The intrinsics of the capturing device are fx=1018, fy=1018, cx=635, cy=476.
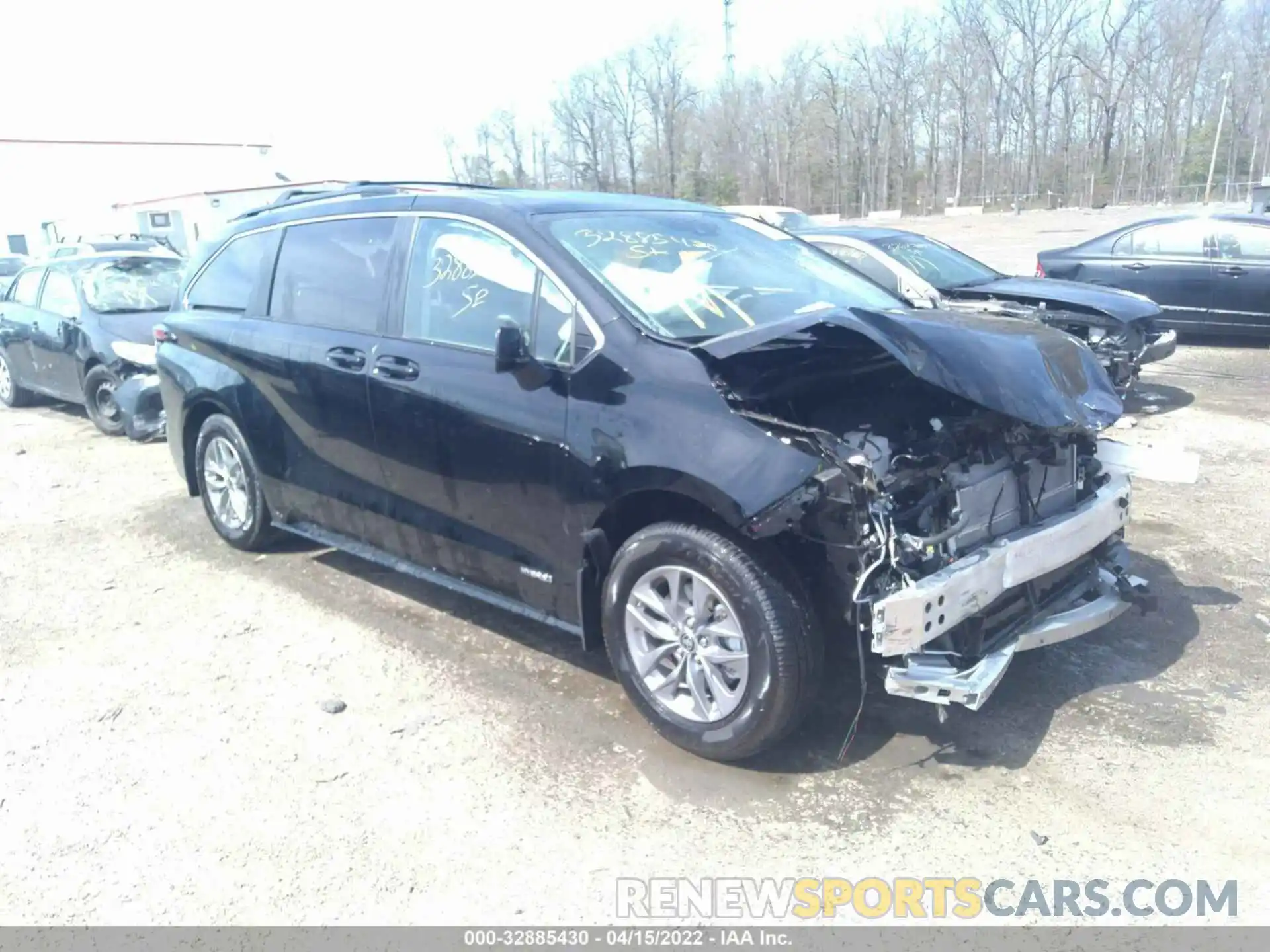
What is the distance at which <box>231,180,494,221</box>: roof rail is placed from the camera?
5.27 metres

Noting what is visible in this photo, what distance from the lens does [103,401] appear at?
9.81 meters

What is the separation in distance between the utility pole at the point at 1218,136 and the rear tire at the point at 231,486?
2177 inches

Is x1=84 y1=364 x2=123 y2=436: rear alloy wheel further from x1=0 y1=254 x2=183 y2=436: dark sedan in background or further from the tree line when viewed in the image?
the tree line

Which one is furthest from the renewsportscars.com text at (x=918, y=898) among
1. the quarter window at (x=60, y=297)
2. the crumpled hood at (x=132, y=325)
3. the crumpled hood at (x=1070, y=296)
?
the quarter window at (x=60, y=297)

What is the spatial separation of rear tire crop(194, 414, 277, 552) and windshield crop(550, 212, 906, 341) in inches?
102

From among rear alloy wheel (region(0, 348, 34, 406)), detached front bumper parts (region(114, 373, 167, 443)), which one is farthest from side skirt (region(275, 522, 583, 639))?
rear alloy wheel (region(0, 348, 34, 406))

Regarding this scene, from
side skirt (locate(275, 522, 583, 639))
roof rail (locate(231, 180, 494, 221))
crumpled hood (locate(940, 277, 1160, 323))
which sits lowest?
side skirt (locate(275, 522, 583, 639))

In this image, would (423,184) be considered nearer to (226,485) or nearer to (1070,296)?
(226,485)

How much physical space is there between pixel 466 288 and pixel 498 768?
1.97 m

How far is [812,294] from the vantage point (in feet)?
14.8

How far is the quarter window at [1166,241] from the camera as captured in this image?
11883 mm

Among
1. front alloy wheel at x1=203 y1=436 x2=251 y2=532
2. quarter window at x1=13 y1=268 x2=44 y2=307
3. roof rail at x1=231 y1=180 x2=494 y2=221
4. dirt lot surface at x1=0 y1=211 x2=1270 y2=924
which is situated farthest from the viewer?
quarter window at x1=13 y1=268 x2=44 y2=307

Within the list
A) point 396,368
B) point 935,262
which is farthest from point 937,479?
point 935,262

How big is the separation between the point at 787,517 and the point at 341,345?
252cm
